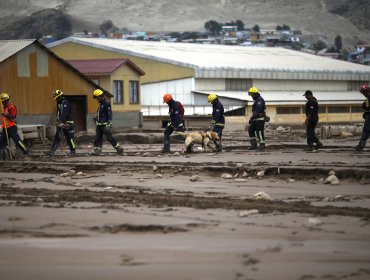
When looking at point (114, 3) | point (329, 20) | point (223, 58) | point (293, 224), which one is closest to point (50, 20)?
point (114, 3)

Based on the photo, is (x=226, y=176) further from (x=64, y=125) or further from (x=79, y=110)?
(x=79, y=110)

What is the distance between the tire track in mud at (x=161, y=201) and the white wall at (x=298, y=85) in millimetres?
53006

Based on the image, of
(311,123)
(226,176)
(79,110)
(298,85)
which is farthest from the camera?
(298,85)

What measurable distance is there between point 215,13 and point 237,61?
4651 inches

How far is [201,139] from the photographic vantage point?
1048 inches

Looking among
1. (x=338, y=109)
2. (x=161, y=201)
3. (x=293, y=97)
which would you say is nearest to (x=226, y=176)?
(x=161, y=201)

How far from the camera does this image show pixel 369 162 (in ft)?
68.9

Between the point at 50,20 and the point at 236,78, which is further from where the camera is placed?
the point at 50,20

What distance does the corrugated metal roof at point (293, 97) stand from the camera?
60.6 m

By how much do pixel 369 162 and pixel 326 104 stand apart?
4331cm

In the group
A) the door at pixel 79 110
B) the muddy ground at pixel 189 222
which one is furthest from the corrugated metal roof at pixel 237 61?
the muddy ground at pixel 189 222

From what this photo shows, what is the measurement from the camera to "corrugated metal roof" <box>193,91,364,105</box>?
2387 inches

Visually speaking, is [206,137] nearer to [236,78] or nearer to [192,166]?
[192,166]

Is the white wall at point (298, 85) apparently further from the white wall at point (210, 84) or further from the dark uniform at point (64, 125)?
the dark uniform at point (64, 125)
